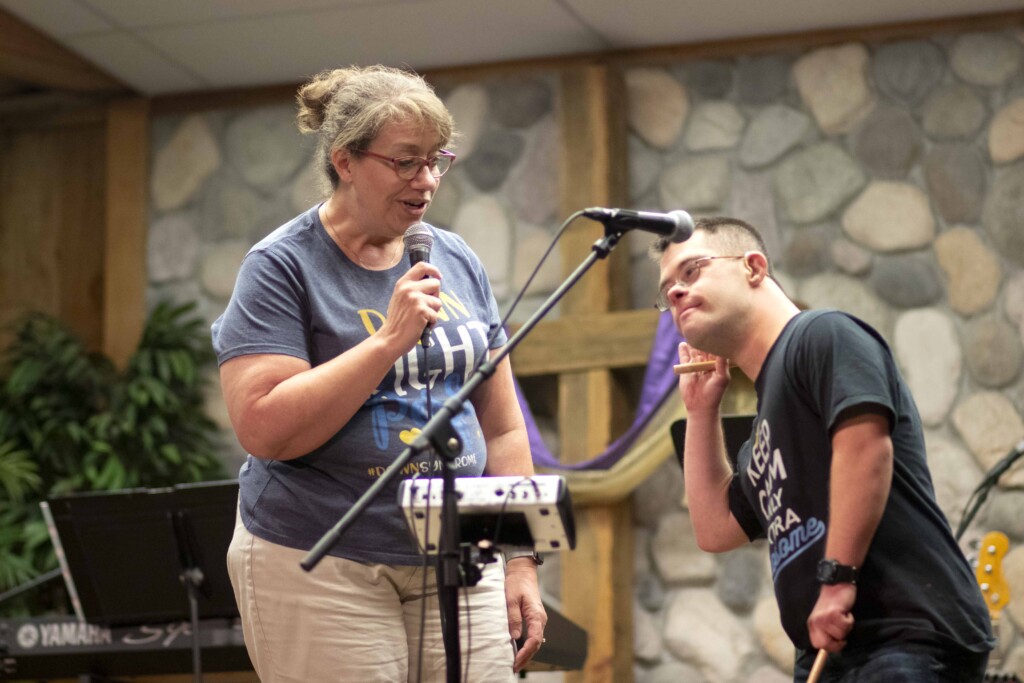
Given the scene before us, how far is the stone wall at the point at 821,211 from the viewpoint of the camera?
14.6 ft

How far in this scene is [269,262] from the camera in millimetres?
2229

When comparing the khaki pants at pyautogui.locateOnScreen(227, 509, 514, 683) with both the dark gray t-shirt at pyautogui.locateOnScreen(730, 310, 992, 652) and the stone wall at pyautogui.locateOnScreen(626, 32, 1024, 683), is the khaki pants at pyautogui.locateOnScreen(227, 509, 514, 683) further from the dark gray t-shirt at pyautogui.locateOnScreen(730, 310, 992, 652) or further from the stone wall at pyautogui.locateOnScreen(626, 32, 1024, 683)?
the stone wall at pyautogui.locateOnScreen(626, 32, 1024, 683)

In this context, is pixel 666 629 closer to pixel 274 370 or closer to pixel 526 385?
pixel 526 385

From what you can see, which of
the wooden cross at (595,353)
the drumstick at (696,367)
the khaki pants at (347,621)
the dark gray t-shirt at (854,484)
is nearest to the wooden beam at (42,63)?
the wooden cross at (595,353)

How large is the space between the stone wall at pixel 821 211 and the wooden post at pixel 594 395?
0.09 m

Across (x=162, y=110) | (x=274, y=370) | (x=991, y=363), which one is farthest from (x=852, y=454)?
(x=162, y=110)

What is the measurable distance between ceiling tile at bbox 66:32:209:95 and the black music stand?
2.19 m

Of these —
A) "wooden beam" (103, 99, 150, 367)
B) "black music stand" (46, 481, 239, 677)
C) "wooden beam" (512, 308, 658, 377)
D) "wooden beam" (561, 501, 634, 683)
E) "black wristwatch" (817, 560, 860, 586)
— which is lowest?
"wooden beam" (561, 501, 634, 683)

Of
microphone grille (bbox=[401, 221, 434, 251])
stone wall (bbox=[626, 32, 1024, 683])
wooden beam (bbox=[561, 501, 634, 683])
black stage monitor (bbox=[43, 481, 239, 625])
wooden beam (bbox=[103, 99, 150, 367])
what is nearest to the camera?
microphone grille (bbox=[401, 221, 434, 251])

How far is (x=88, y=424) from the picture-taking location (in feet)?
16.6

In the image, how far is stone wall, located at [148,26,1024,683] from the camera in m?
4.46

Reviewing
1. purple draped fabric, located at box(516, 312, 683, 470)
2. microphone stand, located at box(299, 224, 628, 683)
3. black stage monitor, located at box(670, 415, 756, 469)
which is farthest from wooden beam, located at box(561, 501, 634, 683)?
microphone stand, located at box(299, 224, 628, 683)

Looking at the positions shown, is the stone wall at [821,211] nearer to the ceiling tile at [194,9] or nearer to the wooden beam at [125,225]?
the ceiling tile at [194,9]

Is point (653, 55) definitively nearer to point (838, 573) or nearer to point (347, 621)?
point (347, 621)
